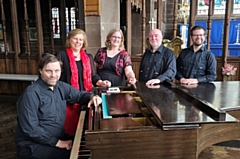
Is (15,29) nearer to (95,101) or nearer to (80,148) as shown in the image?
(95,101)

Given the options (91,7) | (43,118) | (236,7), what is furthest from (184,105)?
(236,7)

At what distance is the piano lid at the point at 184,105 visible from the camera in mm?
1095

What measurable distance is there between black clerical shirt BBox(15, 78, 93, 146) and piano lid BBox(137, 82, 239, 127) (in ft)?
1.98

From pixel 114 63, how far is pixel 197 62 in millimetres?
826

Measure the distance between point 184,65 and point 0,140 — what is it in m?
2.35

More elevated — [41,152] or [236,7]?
[236,7]

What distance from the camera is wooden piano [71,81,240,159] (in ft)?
3.21

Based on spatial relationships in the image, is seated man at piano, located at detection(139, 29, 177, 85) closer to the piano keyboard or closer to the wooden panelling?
the piano keyboard

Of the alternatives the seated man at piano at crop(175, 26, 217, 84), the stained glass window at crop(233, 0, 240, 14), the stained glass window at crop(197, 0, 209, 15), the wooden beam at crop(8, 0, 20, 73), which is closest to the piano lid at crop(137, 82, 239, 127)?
the seated man at piano at crop(175, 26, 217, 84)

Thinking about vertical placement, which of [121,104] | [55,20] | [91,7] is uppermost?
[55,20]

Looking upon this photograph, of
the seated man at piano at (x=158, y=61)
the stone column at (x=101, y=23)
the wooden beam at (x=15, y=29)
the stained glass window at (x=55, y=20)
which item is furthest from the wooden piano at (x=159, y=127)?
the stained glass window at (x=55, y=20)

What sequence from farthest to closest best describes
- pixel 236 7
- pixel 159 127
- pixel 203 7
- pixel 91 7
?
1. pixel 203 7
2. pixel 236 7
3. pixel 91 7
4. pixel 159 127

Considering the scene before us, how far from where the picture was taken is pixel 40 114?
1.50 m

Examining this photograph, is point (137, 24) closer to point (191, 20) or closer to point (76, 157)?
point (191, 20)
